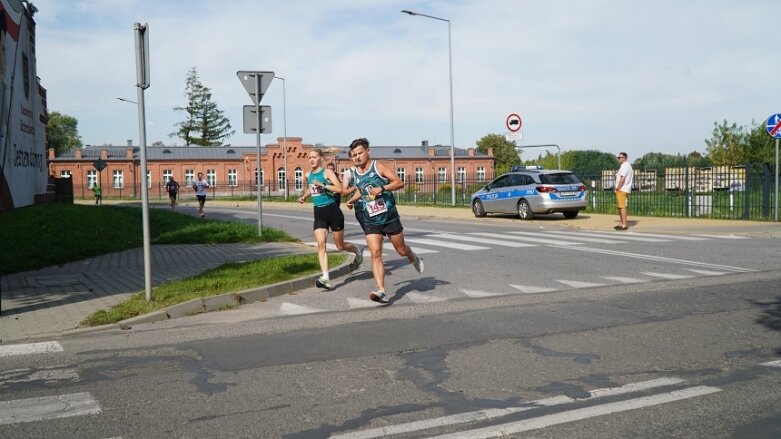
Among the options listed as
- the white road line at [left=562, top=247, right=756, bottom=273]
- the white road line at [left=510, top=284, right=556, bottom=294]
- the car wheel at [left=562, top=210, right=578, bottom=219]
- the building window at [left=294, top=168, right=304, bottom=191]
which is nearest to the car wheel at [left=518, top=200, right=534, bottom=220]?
the car wheel at [left=562, top=210, right=578, bottom=219]

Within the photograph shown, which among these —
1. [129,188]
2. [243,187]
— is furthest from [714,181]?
[129,188]

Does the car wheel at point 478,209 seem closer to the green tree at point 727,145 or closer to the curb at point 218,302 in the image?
the curb at point 218,302

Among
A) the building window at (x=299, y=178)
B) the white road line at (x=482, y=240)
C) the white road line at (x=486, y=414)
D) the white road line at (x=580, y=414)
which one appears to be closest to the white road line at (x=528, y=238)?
the white road line at (x=482, y=240)

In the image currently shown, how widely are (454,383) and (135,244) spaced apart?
12.1m

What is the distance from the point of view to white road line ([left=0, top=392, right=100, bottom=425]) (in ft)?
14.4

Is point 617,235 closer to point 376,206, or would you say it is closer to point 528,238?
point 528,238

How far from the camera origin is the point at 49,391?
16.3 feet

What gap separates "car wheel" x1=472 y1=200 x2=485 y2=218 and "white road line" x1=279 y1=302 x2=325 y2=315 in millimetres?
17275

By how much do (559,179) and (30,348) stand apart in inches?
703

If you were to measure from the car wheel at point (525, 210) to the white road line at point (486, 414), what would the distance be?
17.7 metres

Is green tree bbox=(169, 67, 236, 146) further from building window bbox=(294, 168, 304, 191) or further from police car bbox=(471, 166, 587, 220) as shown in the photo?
police car bbox=(471, 166, 587, 220)

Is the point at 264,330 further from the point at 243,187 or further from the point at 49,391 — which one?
the point at 243,187

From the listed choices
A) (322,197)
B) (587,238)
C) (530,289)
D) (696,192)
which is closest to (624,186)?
(587,238)

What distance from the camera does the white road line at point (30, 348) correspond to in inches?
244
